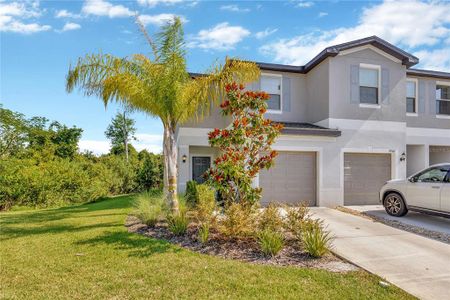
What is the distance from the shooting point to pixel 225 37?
10906 mm

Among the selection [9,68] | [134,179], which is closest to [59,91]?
[9,68]

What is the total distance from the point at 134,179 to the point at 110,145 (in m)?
18.8

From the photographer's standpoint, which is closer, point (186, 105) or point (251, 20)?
point (186, 105)

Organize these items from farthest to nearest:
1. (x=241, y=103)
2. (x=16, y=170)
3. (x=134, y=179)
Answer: (x=134, y=179)
(x=16, y=170)
(x=241, y=103)

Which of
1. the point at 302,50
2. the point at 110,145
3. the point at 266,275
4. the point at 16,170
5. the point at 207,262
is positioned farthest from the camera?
the point at 110,145

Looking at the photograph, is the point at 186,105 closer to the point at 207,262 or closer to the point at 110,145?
the point at 207,262

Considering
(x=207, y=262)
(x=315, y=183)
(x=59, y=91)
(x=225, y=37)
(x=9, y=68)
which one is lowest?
(x=207, y=262)

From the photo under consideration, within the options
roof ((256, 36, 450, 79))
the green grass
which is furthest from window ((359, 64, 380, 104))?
the green grass

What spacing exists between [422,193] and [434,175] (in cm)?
72

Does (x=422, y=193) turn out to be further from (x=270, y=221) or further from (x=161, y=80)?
(x=161, y=80)

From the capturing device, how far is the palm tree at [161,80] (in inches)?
323

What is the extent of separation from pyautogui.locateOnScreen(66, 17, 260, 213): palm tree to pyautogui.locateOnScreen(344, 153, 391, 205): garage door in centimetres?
731

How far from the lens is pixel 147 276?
4824 millimetres

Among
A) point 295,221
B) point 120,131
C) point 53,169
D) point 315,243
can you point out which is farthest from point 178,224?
point 120,131
